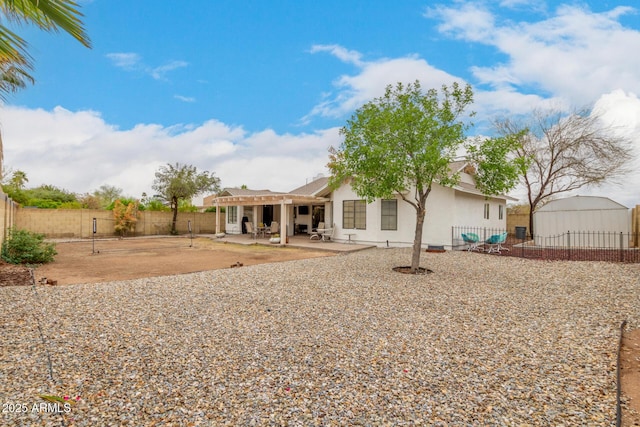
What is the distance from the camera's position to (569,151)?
70.3 feet

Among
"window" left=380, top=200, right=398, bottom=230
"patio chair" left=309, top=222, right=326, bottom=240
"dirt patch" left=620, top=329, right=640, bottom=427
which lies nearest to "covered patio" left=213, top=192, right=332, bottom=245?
"patio chair" left=309, top=222, right=326, bottom=240

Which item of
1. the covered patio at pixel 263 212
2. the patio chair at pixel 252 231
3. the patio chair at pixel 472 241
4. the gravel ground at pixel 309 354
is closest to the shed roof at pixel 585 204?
the patio chair at pixel 472 241

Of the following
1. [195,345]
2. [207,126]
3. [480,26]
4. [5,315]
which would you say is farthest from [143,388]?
[207,126]

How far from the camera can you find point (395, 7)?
10.2 m

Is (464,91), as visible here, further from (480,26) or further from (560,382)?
(560,382)

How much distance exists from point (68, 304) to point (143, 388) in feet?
12.0

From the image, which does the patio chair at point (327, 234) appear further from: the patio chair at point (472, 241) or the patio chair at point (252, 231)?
the patio chair at point (472, 241)

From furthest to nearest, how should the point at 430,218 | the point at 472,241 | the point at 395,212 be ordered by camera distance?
1. the point at 395,212
2. the point at 430,218
3. the point at 472,241

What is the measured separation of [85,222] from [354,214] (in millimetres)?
16825

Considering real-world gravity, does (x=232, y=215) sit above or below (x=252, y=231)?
above

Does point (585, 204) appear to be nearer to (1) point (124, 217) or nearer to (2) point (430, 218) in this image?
(2) point (430, 218)

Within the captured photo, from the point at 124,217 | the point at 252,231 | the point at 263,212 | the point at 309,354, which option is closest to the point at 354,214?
the point at 252,231

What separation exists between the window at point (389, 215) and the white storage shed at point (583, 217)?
767 cm

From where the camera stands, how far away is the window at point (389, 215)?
616 inches
